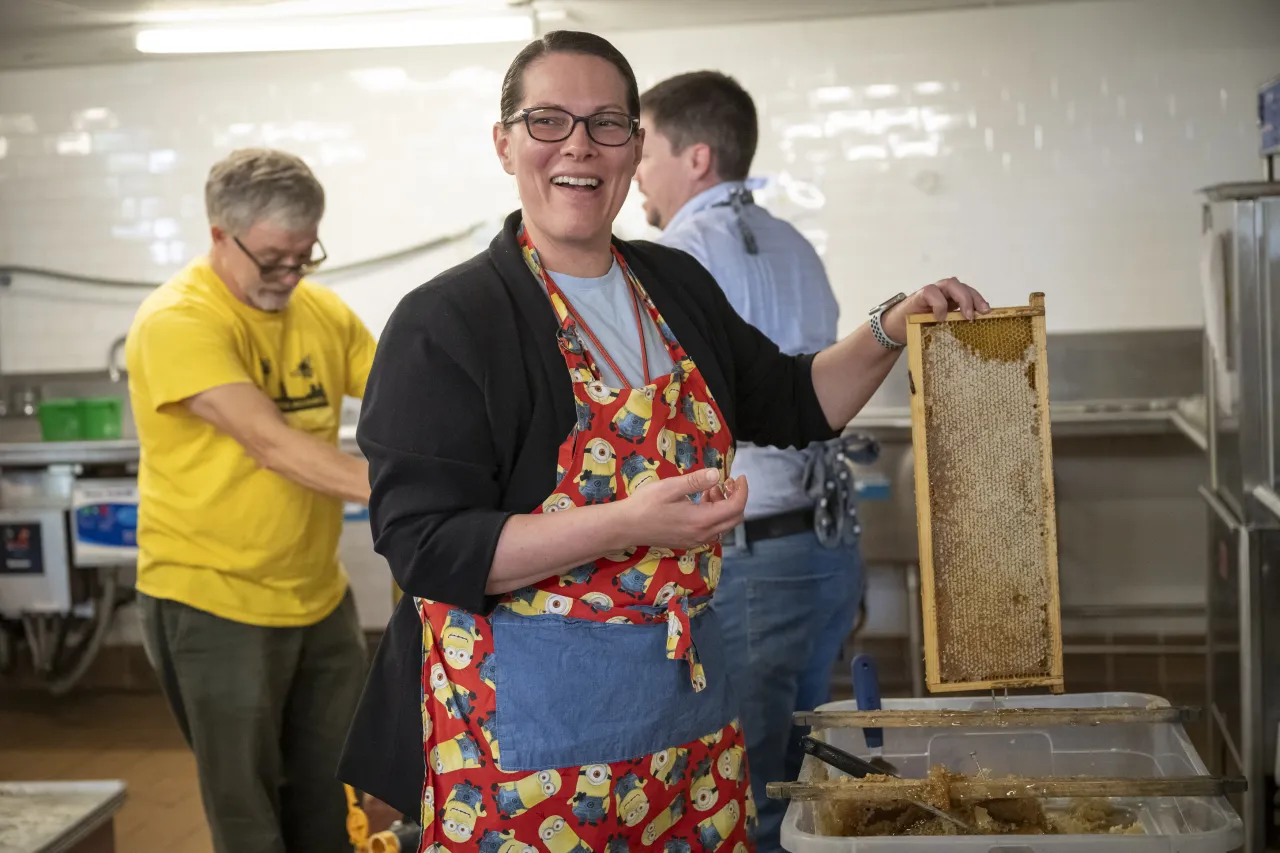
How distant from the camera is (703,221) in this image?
2.63 metres

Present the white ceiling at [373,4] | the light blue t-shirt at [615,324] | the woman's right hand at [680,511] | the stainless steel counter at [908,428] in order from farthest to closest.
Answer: the white ceiling at [373,4]
the stainless steel counter at [908,428]
the light blue t-shirt at [615,324]
the woman's right hand at [680,511]

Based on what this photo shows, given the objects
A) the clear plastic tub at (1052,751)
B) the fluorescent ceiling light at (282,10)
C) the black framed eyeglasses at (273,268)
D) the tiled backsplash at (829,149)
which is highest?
the fluorescent ceiling light at (282,10)

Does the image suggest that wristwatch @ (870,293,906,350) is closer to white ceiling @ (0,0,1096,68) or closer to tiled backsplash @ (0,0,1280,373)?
white ceiling @ (0,0,1096,68)

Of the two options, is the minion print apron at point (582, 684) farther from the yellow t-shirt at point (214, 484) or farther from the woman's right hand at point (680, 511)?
the yellow t-shirt at point (214, 484)

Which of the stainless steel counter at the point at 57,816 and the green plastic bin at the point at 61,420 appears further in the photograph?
the green plastic bin at the point at 61,420

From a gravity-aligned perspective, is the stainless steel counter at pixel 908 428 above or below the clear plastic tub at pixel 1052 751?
above

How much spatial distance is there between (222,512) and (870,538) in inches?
111

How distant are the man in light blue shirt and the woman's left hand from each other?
2.56ft

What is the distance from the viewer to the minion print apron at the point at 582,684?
1619 mm

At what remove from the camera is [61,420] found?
521 centimetres

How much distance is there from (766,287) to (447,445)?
1175 millimetres

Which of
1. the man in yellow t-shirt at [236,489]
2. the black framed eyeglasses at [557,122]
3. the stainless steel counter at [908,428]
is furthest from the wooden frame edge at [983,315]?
the stainless steel counter at [908,428]

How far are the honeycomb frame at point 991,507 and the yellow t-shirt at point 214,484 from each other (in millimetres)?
1370

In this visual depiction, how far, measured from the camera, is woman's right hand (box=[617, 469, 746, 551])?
4.89 ft
